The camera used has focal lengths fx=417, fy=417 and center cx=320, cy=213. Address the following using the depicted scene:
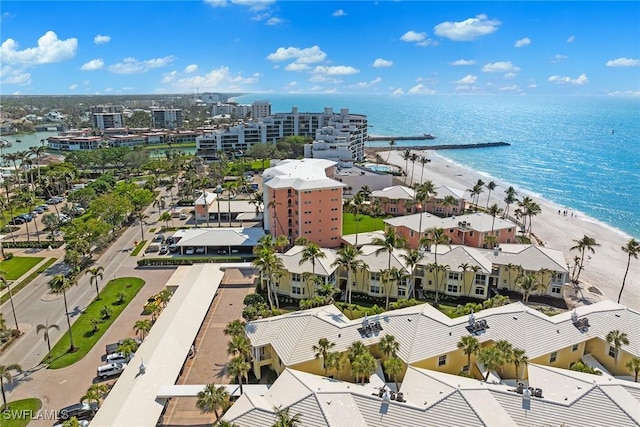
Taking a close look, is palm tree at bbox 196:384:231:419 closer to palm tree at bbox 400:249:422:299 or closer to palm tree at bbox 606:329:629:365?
palm tree at bbox 400:249:422:299

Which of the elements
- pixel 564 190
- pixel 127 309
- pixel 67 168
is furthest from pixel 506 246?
pixel 67 168

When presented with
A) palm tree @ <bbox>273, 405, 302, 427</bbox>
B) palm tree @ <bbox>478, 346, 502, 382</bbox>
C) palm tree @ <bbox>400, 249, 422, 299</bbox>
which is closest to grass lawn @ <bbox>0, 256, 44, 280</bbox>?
palm tree @ <bbox>273, 405, 302, 427</bbox>

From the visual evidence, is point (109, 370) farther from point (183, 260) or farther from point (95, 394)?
point (183, 260)

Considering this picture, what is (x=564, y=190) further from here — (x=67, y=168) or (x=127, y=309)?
(x=67, y=168)

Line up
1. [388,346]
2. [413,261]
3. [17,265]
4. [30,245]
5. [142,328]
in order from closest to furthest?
[388,346] < [142,328] < [413,261] < [17,265] < [30,245]

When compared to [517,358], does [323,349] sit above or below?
below

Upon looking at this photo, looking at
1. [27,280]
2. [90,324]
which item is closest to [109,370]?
[90,324]

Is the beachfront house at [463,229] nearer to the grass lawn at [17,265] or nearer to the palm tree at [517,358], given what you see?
the palm tree at [517,358]

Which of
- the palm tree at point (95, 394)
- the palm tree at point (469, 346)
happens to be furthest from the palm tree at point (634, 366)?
the palm tree at point (95, 394)
